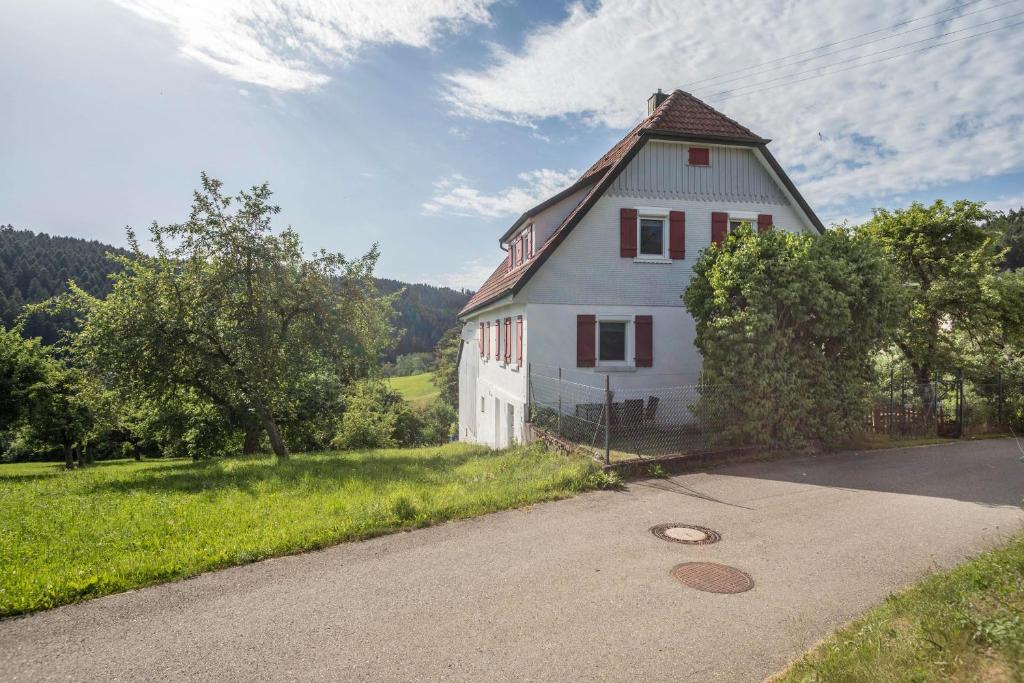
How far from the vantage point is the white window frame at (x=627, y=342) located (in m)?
15.4

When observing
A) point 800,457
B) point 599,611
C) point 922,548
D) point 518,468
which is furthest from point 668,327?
point 599,611

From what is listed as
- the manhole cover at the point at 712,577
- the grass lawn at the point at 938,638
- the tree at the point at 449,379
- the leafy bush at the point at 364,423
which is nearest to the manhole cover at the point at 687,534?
the manhole cover at the point at 712,577

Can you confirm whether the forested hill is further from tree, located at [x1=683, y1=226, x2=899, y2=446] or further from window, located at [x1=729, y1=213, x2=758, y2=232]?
tree, located at [x1=683, y1=226, x2=899, y2=446]

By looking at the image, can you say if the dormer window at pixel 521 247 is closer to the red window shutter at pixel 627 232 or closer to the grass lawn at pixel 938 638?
the red window shutter at pixel 627 232

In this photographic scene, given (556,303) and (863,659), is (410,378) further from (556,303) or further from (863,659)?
(863,659)

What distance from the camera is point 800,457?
11555 mm

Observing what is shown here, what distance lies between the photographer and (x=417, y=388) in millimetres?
82375

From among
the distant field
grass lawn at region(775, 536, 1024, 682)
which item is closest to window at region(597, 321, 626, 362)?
grass lawn at region(775, 536, 1024, 682)

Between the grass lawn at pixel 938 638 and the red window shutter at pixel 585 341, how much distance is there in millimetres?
10472

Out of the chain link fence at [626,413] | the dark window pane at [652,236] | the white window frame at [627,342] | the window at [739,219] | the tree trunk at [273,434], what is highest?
the window at [739,219]

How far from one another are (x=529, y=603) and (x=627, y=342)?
11279 millimetres

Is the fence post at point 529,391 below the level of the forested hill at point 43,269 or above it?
below

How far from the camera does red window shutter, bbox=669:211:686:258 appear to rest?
15.9 metres

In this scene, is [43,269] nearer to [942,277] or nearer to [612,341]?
[612,341]
